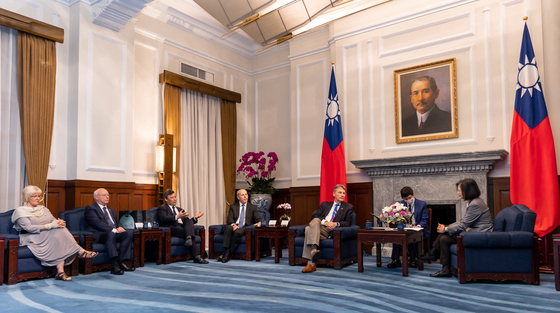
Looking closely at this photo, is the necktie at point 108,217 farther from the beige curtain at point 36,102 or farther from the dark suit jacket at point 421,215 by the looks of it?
the dark suit jacket at point 421,215

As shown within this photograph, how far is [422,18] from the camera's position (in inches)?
277

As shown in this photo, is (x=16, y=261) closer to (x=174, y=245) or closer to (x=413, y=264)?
(x=174, y=245)

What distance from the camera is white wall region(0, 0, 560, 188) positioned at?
6293 mm

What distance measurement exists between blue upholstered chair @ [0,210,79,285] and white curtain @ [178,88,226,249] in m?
3.18

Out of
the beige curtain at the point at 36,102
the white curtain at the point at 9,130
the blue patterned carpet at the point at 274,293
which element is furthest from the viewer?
the beige curtain at the point at 36,102

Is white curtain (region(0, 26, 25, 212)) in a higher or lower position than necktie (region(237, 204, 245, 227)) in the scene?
higher

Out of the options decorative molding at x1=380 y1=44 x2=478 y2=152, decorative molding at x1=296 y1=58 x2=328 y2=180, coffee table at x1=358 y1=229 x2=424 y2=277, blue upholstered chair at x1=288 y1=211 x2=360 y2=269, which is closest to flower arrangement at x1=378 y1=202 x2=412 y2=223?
coffee table at x1=358 y1=229 x2=424 y2=277

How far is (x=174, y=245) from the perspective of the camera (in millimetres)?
6309

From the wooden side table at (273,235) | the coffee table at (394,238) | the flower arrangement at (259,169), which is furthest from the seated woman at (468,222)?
the flower arrangement at (259,169)

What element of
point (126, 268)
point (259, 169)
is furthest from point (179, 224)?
point (259, 169)

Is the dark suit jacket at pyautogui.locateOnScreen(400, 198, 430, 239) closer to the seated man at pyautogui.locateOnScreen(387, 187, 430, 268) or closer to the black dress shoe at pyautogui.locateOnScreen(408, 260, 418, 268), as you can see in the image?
the seated man at pyautogui.locateOnScreen(387, 187, 430, 268)

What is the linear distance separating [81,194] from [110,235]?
4.06ft

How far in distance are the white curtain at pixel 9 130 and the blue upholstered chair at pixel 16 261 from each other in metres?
0.78

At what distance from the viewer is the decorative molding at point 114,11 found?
6.35m
